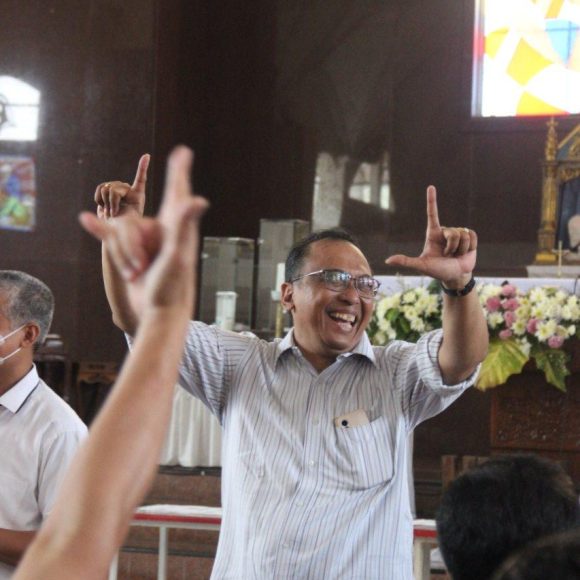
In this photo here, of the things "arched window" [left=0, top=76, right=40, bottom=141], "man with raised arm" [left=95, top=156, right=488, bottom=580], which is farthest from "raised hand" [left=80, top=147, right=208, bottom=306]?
"arched window" [left=0, top=76, right=40, bottom=141]

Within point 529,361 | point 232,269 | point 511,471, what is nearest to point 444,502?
point 511,471

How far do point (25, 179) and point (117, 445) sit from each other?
1053 centimetres

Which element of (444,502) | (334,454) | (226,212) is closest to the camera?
(444,502)

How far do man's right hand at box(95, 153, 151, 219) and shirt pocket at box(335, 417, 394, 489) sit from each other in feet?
2.25

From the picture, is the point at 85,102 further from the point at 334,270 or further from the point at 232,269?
the point at 334,270

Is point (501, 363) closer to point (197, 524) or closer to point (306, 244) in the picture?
point (197, 524)

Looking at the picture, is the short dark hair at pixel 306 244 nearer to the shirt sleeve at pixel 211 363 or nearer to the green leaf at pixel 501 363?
the shirt sleeve at pixel 211 363

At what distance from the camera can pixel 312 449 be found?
2654mm

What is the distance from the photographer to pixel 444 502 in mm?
1629

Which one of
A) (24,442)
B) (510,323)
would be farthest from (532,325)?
(24,442)

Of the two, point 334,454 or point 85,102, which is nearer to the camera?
point 334,454

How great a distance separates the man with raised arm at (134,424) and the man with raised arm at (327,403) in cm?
145

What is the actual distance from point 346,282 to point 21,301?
3.07 ft

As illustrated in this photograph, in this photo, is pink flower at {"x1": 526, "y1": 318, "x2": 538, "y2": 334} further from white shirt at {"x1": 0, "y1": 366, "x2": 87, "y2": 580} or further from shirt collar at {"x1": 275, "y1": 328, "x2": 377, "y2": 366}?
white shirt at {"x1": 0, "y1": 366, "x2": 87, "y2": 580}
